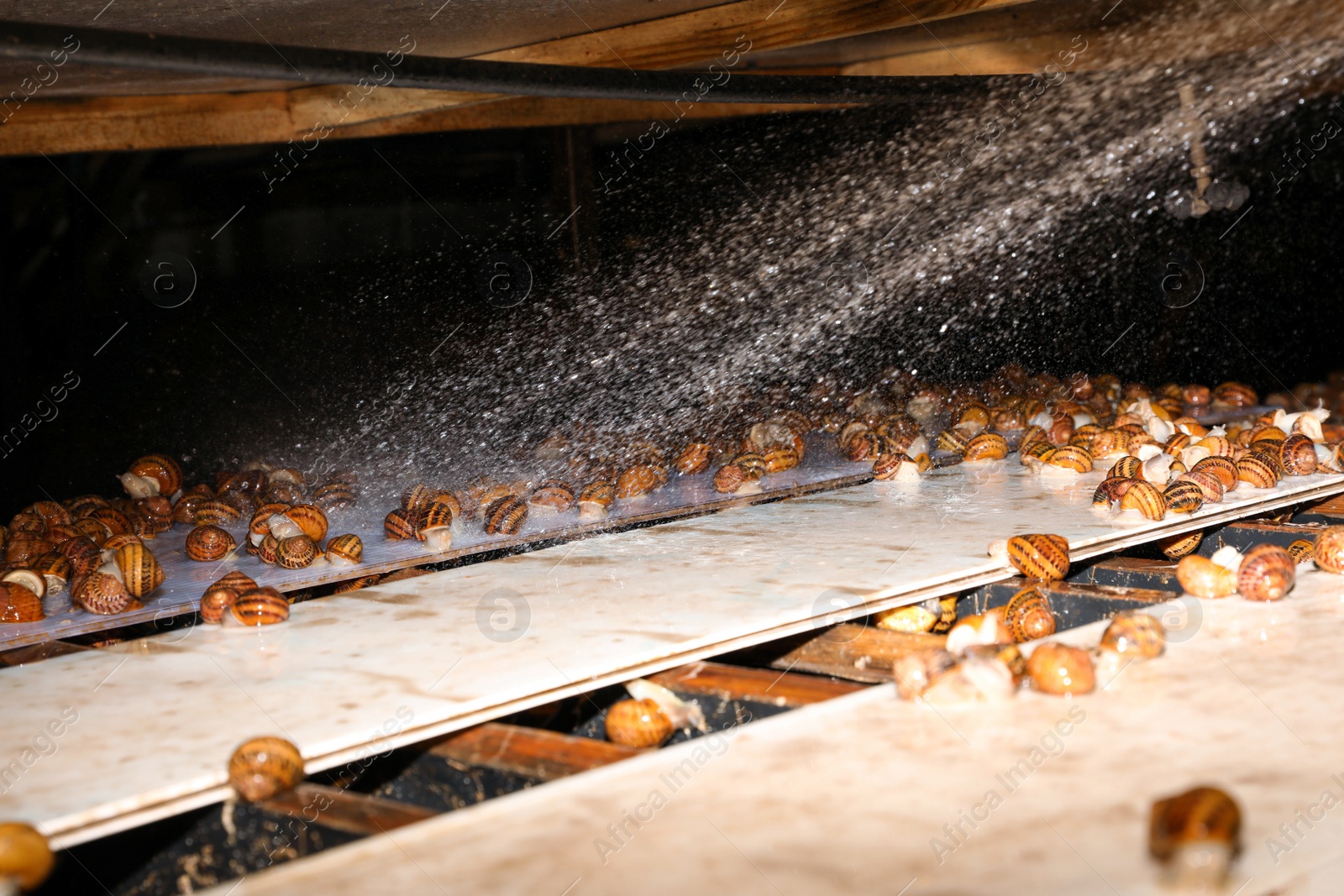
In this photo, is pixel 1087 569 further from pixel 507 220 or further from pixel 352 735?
pixel 507 220

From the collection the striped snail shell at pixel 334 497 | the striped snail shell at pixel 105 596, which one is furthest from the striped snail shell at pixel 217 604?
the striped snail shell at pixel 334 497

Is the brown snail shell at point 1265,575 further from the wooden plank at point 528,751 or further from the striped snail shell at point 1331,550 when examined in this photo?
the wooden plank at point 528,751

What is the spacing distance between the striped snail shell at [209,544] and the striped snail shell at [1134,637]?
6.57ft

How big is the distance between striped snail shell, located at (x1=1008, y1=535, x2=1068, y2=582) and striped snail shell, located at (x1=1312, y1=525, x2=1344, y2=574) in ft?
1.33

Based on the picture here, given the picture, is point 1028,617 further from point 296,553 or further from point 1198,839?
point 296,553

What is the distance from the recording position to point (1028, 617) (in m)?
1.75

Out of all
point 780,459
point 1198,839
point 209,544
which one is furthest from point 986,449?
point 1198,839

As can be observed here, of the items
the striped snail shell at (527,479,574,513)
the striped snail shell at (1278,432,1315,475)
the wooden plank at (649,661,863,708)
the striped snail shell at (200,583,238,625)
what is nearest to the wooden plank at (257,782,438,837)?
the wooden plank at (649,661,863,708)

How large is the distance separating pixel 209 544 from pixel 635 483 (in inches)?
42.9

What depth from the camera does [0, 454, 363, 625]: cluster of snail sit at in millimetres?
2201

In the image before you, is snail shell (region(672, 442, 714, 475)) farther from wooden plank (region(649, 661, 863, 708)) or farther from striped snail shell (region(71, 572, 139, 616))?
wooden plank (region(649, 661, 863, 708))

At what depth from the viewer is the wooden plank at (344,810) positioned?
1166 mm

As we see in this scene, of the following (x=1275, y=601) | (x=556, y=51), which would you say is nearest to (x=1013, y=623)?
(x=1275, y=601)

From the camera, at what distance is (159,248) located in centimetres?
457
